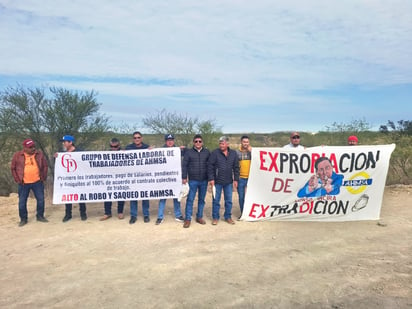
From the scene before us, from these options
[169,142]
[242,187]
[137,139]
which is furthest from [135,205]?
[242,187]

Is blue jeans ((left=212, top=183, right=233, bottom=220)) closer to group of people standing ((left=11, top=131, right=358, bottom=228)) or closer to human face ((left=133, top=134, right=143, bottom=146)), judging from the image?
group of people standing ((left=11, top=131, right=358, bottom=228))

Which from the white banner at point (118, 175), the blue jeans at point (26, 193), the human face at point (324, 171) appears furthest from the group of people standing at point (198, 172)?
the human face at point (324, 171)

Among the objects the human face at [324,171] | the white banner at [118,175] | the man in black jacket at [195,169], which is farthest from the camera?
the white banner at [118,175]

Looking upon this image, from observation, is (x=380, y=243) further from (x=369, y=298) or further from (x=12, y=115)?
(x=12, y=115)

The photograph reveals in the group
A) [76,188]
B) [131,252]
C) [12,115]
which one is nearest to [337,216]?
[131,252]

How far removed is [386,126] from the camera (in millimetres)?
20812

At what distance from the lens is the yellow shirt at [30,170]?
8047mm

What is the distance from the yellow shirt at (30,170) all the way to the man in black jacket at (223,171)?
3.92m

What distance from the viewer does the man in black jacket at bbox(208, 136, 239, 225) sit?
802 cm

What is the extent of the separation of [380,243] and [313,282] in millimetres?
2492

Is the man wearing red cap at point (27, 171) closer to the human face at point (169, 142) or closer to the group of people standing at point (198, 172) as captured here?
the group of people standing at point (198, 172)

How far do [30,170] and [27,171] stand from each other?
0.21 ft

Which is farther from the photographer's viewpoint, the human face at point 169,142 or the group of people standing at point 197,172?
the human face at point 169,142

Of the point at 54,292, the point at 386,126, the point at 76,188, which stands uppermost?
the point at 386,126
